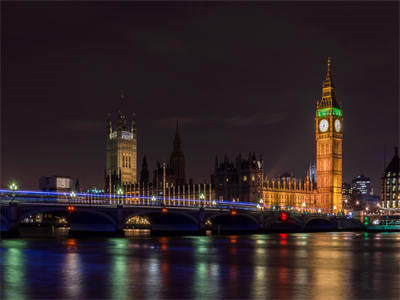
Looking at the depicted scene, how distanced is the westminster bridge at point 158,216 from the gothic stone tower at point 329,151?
1339 centimetres

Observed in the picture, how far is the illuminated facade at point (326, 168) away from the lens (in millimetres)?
157000

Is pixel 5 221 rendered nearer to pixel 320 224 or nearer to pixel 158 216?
pixel 158 216

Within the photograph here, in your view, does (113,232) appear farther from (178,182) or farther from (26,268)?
(178,182)

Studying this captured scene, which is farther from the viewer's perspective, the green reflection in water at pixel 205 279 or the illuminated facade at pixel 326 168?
the illuminated facade at pixel 326 168

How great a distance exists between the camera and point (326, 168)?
160875 mm

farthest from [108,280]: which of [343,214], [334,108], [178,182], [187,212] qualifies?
[178,182]

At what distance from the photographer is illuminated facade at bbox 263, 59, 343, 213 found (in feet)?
515

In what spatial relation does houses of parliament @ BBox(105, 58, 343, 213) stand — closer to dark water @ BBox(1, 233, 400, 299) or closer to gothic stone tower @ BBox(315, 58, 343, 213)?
gothic stone tower @ BBox(315, 58, 343, 213)

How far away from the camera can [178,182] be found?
622 feet

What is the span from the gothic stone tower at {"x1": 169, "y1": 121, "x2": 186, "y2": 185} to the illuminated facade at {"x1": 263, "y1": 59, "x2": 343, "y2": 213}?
3898cm

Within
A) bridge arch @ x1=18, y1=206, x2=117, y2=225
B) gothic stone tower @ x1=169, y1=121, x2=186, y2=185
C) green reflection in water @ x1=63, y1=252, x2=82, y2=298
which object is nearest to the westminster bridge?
bridge arch @ x1=18, y1=206, x2=117, y2=225

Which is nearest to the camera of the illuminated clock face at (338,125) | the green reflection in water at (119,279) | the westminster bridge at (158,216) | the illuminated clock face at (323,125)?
the green reflection in water at (119,279)

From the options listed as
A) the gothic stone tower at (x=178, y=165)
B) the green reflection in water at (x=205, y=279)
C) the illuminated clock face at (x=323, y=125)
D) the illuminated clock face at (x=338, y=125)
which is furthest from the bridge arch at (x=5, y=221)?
the gothic stone tower at (x=178, y=165)

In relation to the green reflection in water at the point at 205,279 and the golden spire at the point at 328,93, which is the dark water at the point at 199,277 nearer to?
the green reflection in water at the point at 205,279
